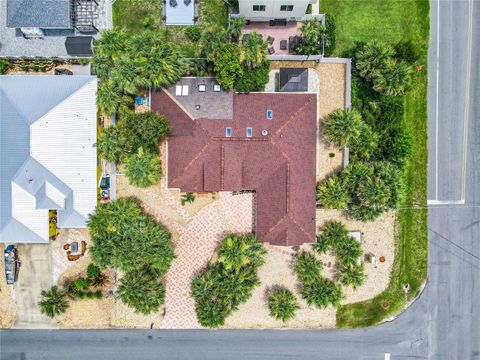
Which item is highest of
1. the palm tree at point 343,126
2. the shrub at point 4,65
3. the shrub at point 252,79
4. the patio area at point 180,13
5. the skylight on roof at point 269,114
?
the patio area at point 180,13

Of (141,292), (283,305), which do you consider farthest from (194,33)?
(283,305)

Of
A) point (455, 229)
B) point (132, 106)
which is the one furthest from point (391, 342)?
point (132, 106)

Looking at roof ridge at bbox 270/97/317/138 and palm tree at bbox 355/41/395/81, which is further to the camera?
roof ridge at bbox 270/97/317/138

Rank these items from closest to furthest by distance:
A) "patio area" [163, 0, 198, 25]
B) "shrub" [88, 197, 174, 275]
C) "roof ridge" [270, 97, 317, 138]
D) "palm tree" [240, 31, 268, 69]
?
1. "palm tree" [240, 31, 268, 69]
2. "shrub" [88, 197, 174, 275]
3. "roof ridge" [270, 97, 317, 138]
4. "patio area" [163, 0, 198, 25]

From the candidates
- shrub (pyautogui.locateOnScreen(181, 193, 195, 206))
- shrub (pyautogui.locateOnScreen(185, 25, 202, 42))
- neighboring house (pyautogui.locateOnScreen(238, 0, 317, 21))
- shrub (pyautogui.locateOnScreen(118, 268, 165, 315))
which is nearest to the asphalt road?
shrub (pyautogui.locateOnScreen(118, 268, 165, 315))

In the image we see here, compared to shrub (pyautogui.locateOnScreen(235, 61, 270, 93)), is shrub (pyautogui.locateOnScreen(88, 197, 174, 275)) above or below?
below

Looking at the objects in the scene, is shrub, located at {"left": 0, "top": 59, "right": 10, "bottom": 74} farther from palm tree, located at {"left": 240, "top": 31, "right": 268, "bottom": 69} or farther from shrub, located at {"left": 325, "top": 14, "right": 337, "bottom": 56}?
shrub, located at {"left": 325, "top": 14, "right": 337, "bottom": 56}

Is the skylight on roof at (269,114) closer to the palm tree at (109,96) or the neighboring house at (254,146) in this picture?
the neighboring house at (254,146)

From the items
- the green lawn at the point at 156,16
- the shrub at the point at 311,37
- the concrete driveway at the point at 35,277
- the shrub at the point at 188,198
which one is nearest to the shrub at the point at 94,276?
the concrete driveway at the point at 35,277
